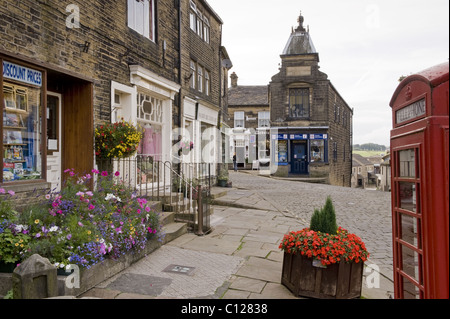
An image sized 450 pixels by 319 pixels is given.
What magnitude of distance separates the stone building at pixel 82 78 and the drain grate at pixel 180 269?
7.45 feet

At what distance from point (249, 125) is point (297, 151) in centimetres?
916

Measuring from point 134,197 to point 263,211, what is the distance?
5.11 metres

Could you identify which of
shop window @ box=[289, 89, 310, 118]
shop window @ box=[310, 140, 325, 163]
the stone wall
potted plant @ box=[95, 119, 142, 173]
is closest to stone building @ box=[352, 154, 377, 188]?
shop window @ box=[310, 140, 325, 163]

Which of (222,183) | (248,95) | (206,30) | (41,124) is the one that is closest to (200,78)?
(206,30)

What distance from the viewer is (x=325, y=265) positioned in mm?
3900

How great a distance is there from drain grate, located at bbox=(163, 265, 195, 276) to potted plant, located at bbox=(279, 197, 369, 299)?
1.44m

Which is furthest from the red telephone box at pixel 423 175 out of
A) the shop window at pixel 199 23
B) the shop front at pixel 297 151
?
the shop front at pixel 297 151

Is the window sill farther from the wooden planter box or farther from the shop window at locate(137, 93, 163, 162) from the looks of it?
the wooden planter box

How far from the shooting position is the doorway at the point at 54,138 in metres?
6.17

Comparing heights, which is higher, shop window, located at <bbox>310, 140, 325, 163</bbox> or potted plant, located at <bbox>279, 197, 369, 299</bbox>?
shop window, located at <bbox>310, 140, 325, 163</bbox>

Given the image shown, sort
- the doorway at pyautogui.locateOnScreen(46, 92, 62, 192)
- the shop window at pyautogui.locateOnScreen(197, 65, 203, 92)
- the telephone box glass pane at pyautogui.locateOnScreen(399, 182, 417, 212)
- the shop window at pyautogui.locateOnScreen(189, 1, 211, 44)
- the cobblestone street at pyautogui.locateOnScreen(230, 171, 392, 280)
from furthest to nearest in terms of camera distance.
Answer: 1. the shop window at pyautogui.locateOnScreen(197, 65, 203, 92)
2. the shop window at pyautogui.locateOnScreen(189, 1, 211, 44)
3. the cobblestone street at pyautogui.locateOnScreen(230, 171, 392, 280)
4. the doorway at pyautogui.locateOnScreen(46, 92, 62, 192)
5. the telephone box glass pane at pyautogui.locateOnScreen(399, 182, 417, 212)

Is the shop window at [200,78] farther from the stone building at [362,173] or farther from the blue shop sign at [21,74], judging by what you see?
the stone building at [362,173]

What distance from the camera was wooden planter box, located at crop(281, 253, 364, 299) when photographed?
3.91m
